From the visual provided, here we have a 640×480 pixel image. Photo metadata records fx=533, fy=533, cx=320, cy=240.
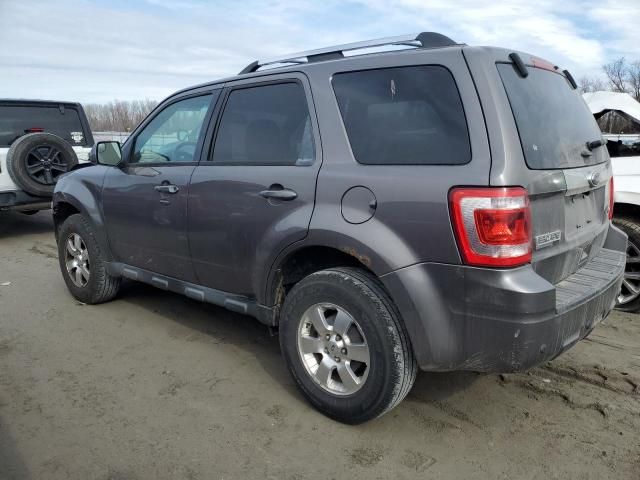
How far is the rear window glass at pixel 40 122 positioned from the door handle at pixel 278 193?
21.7 feet

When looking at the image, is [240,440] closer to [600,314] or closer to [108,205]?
[600,314]

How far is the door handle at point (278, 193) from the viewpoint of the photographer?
9.71 feet

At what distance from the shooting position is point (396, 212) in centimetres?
253

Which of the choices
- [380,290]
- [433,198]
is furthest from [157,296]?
[433,198]

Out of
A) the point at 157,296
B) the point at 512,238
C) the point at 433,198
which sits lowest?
the point at 157,296

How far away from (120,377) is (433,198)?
2.38 m

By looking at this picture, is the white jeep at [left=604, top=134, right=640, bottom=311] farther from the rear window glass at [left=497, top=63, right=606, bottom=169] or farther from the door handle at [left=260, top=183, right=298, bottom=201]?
the door handle at [left=260, top=183, right=298, bottom=201]

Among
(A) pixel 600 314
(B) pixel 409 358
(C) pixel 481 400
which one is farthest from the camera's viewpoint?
(C) pixel 481 400

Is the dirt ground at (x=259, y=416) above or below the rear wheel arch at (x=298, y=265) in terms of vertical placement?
below

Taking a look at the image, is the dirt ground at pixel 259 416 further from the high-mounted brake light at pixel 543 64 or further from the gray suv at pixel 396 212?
the high-mounted brake light at pixel 543 64

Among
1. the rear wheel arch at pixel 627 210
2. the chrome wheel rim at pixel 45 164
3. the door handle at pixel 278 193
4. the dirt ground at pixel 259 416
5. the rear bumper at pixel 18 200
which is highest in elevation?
the door handle at pixel 278 193

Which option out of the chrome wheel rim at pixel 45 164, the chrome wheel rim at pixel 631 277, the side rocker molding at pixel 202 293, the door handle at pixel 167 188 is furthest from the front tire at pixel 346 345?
the chrome wheel rim at pixel 45 164

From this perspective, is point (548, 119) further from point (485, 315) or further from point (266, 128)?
point (266, 128)

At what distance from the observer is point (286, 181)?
3010 mm
